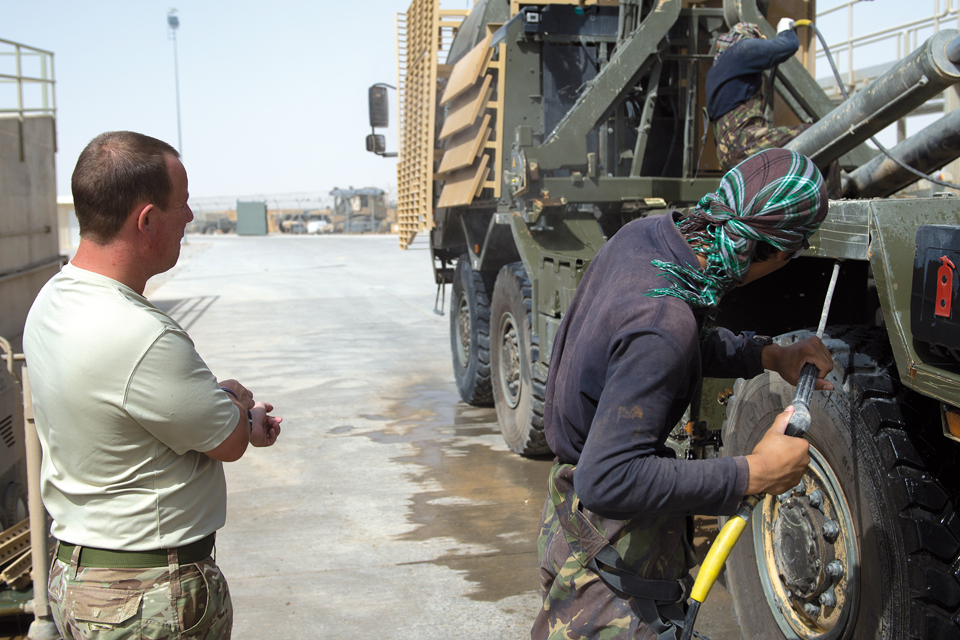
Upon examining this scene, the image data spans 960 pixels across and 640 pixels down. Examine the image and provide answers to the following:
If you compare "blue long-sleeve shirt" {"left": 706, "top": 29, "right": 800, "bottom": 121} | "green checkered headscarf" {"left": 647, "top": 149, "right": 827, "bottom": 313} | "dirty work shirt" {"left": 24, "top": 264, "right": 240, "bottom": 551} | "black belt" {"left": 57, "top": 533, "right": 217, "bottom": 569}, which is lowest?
"black belt" {"left": 57, "top": 533, "right": 217, "bottom": 569}

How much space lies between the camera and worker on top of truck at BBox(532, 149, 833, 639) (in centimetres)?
160

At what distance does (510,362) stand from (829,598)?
375 cm

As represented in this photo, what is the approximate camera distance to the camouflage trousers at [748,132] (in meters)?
4.09

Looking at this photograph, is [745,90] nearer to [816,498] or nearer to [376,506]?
[816,498]

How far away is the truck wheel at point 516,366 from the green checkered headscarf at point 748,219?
353 centimetres

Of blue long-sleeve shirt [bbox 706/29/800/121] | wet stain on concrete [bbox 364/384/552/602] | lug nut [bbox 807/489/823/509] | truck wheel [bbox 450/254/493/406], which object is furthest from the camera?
truck wheel [bbox 450/254/493/406]

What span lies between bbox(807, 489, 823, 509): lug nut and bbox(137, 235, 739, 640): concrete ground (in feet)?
3.79

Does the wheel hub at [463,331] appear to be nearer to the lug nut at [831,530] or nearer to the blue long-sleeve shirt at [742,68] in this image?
the blue long-sleeve shirt at [742,68]

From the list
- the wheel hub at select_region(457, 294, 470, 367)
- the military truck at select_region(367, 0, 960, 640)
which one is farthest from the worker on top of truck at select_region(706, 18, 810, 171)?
the wheel hub at select_region(457, 294, 470, 367)

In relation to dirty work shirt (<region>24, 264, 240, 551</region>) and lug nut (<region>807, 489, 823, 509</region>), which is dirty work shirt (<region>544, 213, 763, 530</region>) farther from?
lug nut (<region>807, 489, 823, 509</region>)

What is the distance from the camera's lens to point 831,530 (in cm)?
251

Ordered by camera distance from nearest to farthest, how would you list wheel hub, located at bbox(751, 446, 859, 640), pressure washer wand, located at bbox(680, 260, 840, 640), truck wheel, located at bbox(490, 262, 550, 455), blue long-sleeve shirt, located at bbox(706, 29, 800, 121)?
pressure washer wand, located at bbox(680, 260, 840, 640), wheel hub, located at bbox(751, 446, 859, 640), blue long-sleeve shirt, located at bbox(706, 29, 800, 121), truck wheel, located at bbox(490, 262, 550, 455)

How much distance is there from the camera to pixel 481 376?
7129mm

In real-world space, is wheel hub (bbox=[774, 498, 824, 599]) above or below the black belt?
below
